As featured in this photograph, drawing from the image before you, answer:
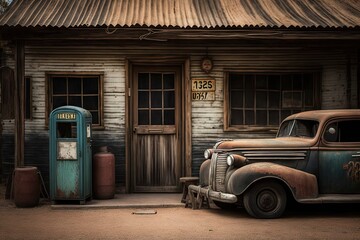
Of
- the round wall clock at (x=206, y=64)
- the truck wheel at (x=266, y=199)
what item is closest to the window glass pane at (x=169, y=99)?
the round wall clock at (x=206, y=64)

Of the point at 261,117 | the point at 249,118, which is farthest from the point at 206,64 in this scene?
the point at 261,117

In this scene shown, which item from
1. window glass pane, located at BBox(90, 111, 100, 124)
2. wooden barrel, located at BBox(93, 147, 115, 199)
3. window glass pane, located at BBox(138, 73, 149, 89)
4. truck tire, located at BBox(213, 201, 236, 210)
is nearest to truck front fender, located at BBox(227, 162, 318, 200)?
truck tire, located at BBox(213, 201, 236, 210)

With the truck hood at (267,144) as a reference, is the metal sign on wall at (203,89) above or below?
above

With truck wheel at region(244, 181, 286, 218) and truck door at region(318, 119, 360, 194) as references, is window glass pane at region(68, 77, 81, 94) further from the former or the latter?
truck door at region(318, 119, 360, 194)

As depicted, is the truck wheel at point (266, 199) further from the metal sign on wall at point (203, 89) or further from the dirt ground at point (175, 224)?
the metal sign on wall at point (203, 89)

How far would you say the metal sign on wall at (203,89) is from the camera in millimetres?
11281

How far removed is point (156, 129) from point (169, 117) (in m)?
0.39

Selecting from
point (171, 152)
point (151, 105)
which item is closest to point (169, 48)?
point (151, 105)

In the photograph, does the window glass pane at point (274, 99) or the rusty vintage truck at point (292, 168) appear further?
the window glass pane at point (274, 99)

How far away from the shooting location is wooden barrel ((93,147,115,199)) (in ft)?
33.7

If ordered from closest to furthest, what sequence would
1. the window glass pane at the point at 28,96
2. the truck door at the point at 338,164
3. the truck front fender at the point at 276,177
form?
the truck front fender at the point at 276,177 < the truck door at the point at 338,164 < the window glass pane at the point at 28,96

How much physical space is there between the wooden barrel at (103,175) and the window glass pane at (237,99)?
2.91 m

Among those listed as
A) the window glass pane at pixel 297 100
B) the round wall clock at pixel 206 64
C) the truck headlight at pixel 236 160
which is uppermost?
the round wall clock at pixel 206 64

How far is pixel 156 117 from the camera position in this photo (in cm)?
1147
